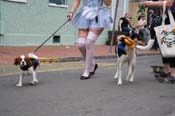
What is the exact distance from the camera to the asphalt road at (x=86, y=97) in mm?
6520

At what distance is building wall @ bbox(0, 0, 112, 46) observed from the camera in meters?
19.4

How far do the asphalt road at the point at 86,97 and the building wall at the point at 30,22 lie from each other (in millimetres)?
9326

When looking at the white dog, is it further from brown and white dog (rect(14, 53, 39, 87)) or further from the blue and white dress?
brown and white dog (rect(14, 53, 39, 87))

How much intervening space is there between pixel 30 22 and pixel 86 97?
533 inches

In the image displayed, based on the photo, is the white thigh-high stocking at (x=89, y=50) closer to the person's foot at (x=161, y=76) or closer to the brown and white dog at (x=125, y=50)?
the brown and white dog at (x=125, y=50)

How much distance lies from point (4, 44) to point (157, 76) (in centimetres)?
1056

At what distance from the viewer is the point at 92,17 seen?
31.5ft

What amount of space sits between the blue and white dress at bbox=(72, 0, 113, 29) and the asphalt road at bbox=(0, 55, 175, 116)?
105 centimetres

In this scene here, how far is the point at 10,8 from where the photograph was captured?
1955cm

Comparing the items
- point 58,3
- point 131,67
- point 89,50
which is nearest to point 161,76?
point 131,67

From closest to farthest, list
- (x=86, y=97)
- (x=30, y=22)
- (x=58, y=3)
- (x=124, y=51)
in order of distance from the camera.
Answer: (x=86, y=97) → (x=124, y=51) → (x=30, y=22) → (x=58, y=3)

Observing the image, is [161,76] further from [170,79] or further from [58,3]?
[58,3]

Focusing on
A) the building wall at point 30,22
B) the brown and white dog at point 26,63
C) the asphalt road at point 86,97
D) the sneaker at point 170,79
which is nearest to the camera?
the asphalt road at point 86,97

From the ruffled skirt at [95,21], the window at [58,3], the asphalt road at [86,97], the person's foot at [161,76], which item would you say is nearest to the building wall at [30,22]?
the window at [58,3]
